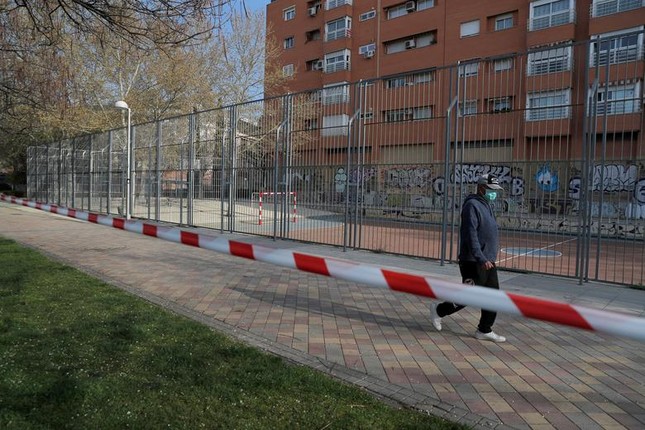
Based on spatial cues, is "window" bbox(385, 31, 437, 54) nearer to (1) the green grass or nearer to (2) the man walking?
(2) the man walking

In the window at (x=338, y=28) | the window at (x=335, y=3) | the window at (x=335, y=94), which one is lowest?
the window at (x=335, y=94)

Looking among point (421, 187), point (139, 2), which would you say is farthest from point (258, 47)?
point (139, 2)

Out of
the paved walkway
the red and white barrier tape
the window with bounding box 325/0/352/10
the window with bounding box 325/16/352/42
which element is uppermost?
the window with bounding box 325/0/352/10

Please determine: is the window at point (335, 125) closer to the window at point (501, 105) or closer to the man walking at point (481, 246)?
the window at point (501, 105)

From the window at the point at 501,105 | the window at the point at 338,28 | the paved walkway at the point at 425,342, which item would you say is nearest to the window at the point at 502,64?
the window at the point at 501,105

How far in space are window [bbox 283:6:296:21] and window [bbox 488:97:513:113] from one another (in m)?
42.4

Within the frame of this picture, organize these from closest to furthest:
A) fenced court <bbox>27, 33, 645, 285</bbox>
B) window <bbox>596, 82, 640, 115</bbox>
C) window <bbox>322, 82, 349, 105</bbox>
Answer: window <bbox>596, 82, 640, 115</bbox> < fenced court <bbox>27, 33, 645, 285</bbox> < window <bbox>322, 82, 349, 105</bbox>

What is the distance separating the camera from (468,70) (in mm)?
9789

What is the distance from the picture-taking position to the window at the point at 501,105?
9156 mm

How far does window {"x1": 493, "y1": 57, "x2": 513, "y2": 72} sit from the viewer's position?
9.27 meters

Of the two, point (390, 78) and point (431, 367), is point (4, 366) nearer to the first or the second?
point (431, 367)

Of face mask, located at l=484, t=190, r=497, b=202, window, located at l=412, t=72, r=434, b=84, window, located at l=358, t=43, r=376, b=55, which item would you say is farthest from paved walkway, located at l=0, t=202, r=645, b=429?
window, located at l=358, t=43, r=376, b=55

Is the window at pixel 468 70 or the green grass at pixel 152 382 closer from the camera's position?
the green grass at pixel 152 382

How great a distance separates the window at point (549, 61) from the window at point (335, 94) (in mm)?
4214
